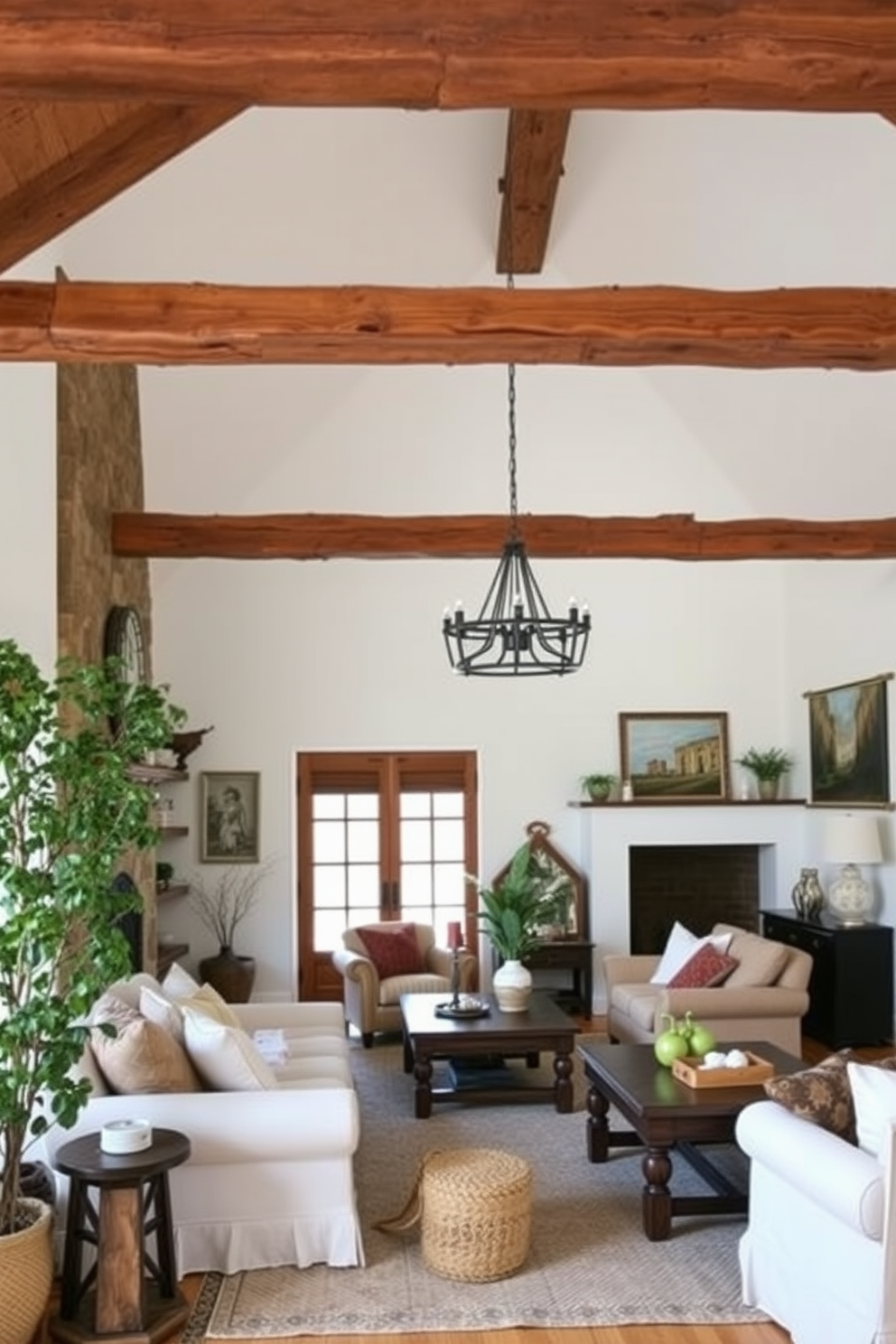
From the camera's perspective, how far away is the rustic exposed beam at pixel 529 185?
18.4ft

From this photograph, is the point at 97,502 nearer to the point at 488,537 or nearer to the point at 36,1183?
the point at 488,537

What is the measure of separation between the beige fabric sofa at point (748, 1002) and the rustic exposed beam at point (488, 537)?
7.55 ft

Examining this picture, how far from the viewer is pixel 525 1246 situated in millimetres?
4207

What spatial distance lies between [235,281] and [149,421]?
4.05 feet

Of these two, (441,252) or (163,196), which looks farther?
(441,252)

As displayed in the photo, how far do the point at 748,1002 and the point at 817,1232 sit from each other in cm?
288

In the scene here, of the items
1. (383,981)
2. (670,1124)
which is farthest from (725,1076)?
(383,981)

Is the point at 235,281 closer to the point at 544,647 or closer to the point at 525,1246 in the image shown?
the point at 544,647

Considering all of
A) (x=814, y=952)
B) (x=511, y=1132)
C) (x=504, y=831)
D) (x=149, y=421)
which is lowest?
(x=511, y=1132)

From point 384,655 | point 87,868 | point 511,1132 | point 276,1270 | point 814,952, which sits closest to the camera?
point 87,868

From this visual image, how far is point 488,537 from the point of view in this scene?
724 centimetres

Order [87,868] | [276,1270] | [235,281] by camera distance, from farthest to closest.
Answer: [235,281]
[276,1270]
[87,868]

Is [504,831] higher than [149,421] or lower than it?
lower

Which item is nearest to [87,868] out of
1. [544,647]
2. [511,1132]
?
[544,647]
